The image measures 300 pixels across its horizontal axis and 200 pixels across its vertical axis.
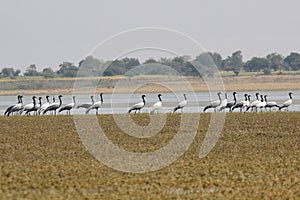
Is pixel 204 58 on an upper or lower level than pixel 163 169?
upper

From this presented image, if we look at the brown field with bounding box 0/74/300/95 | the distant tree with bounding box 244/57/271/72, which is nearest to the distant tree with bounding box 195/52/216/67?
the brown field with bounding box 0/74/300/95

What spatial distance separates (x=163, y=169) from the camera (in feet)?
56.5

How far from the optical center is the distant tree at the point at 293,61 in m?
99.8

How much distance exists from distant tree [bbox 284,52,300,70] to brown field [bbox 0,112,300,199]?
73.0 meters

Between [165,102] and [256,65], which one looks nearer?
[165,102]

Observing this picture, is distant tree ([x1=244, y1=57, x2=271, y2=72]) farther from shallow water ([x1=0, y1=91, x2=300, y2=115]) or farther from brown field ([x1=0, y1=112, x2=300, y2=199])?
brown field ([x1=0, y1=112, x2=300, y2=199])

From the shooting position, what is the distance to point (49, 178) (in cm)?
1567

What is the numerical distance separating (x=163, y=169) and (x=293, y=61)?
287 ft

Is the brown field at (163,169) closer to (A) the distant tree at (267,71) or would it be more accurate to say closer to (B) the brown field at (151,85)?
(B) the brown field at (151,85)

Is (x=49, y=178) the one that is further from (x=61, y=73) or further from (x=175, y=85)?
(x=61, y=73)

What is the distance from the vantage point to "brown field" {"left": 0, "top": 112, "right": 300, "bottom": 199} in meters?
14.0

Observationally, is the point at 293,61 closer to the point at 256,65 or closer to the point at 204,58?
the point at 256,65

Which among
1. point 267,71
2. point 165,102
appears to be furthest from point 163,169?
point 267,71

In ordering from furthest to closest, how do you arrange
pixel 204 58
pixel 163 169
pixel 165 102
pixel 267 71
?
pixel 267 71 → pixel 165 102 → pixel 204 58 → pixel 163 169
